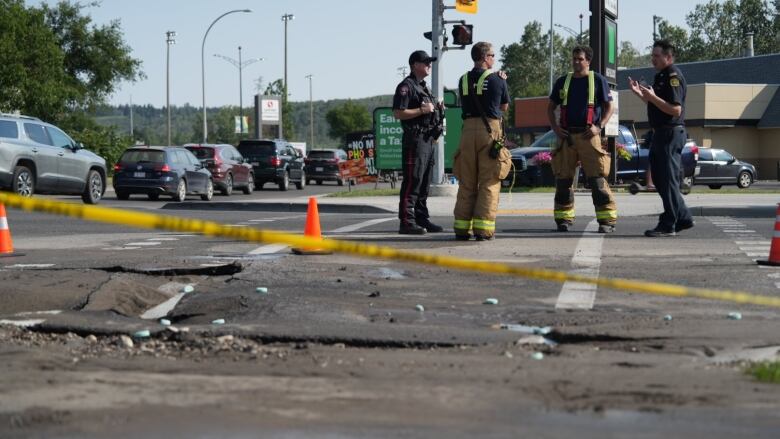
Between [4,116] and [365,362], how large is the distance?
17427mm

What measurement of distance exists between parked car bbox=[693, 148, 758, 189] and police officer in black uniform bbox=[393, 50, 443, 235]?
975 inches

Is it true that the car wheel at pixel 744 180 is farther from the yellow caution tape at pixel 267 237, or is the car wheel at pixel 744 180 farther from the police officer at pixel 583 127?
the yellow caution tape at pixel 267 237

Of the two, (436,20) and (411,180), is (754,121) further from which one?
(411,180)

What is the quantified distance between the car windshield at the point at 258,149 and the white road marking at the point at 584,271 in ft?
96.7

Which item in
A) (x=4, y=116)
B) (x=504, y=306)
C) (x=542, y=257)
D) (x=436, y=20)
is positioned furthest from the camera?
(x=436, y=20)

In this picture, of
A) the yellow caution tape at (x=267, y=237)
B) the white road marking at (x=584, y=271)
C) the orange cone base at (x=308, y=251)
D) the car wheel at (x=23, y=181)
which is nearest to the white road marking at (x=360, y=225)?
the white road marking at (x=584, y=271)

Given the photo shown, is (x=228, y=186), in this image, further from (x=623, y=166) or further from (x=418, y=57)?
(x=418, y=57)

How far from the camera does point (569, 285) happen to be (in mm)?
8672

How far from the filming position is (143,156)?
30422 millimetres

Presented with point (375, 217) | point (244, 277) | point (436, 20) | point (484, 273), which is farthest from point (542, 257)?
point (436, 20)

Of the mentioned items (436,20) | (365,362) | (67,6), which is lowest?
(365,362)

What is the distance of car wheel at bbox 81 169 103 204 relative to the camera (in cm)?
2380

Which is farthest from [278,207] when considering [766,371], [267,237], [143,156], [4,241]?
[766,371]

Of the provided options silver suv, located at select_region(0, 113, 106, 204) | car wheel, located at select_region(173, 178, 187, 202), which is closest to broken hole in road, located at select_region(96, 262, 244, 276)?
silver suv, located at select_region(0, 113, 106, 204)
